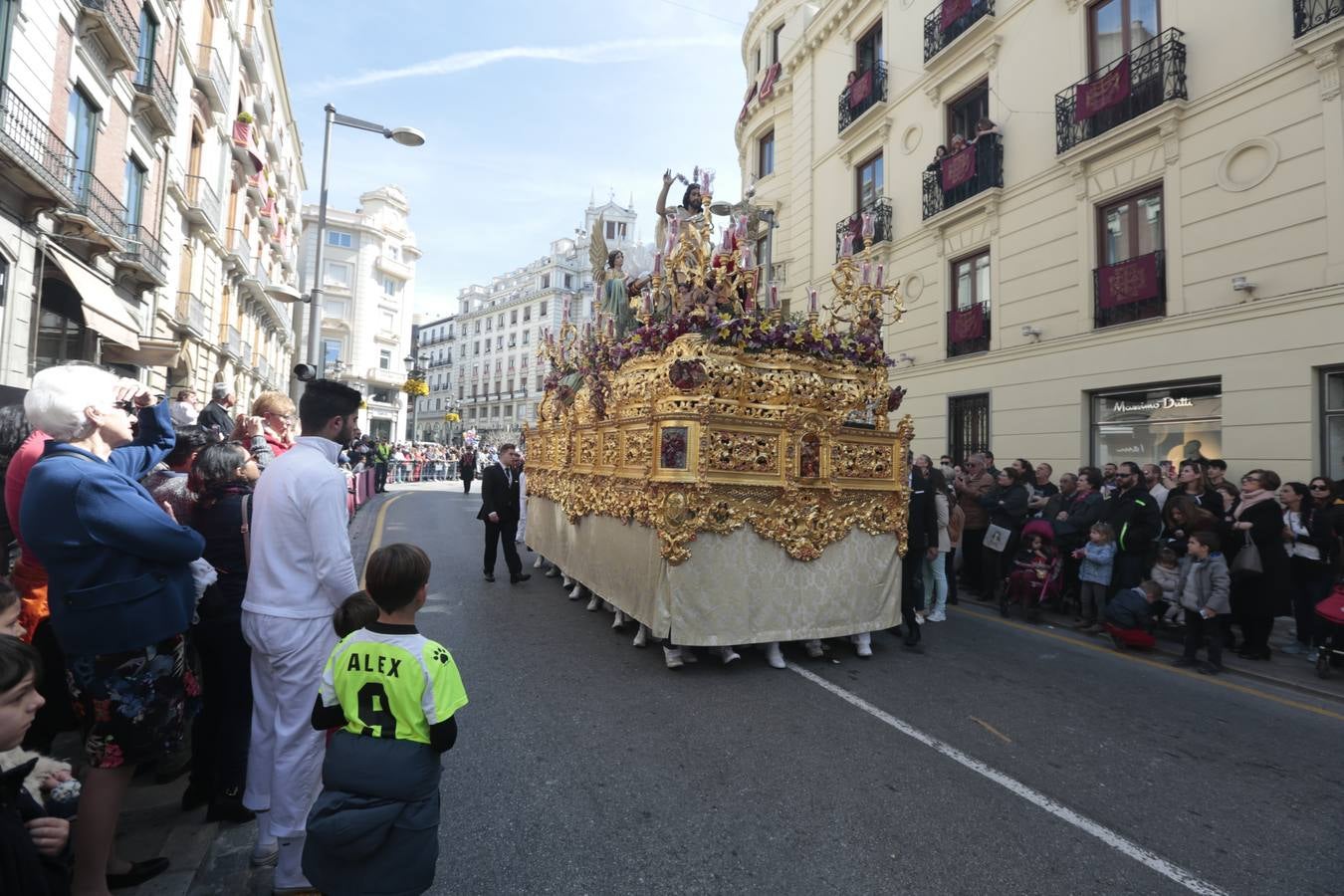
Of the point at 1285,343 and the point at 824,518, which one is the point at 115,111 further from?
the point at 1285,343

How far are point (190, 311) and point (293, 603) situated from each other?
795 inches

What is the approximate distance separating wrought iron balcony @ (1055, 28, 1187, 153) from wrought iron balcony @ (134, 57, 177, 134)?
18.2 meters

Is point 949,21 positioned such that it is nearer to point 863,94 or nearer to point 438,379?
point 863,94

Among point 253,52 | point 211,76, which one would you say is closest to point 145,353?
point 211,76

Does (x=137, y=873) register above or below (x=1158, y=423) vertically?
below

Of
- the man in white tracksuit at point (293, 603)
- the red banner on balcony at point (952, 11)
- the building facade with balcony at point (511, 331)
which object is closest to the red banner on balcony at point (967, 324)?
the red banner on balcony at point (952, 11)

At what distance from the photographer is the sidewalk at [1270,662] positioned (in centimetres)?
552

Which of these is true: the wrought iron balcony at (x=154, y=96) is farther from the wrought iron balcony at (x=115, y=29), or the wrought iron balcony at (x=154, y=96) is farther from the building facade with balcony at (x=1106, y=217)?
the building facade with balcony at (x=1106, y=217)

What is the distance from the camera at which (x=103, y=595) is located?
2.35 metres

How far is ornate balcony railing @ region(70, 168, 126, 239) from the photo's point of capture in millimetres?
11641

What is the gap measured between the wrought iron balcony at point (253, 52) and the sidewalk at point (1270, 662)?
27.8 metres

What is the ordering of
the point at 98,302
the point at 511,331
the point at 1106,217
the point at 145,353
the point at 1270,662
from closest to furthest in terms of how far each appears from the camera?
the point at 1270,662 → the point at 1106,217 → the point at 98,302 → the point at 145,353 → the point at 511,331

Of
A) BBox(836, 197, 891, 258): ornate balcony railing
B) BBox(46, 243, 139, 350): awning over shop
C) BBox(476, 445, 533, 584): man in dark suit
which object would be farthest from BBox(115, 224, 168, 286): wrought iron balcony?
BBox(836, 197, 891, 258): ornate balcony railing

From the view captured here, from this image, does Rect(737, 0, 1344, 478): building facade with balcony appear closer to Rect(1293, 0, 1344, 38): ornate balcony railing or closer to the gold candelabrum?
Rect(1293, 0, 1344, 38): ornate balcony railing
